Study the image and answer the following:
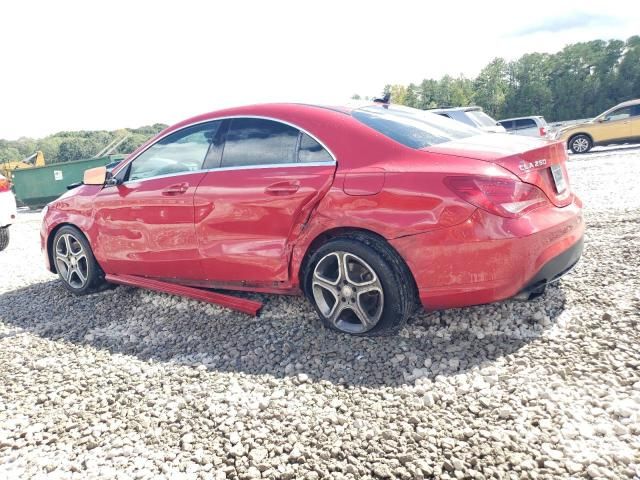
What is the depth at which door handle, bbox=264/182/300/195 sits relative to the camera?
10.8 ft

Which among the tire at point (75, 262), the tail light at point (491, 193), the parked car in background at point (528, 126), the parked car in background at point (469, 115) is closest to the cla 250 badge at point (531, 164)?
the tail light at point (491, 193)

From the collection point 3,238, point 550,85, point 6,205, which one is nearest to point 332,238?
point 6,205

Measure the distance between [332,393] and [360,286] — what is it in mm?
744

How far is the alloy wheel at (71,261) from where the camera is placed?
482 centimetres

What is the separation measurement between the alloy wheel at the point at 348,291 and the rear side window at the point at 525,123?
61.3ft

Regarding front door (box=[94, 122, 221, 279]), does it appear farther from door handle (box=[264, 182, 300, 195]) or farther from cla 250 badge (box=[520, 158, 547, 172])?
cla 250 badge (box=[520, 158, 547, 172])

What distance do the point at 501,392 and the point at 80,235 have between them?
405cm

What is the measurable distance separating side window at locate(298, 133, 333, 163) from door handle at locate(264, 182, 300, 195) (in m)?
0.19

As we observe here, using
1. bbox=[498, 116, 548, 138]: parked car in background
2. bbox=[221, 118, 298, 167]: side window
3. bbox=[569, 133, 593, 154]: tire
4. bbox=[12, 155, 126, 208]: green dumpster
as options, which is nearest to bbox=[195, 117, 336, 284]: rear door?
bbox=[221, 118, 298, 167]: side window

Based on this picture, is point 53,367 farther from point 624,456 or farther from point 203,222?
point 624,456

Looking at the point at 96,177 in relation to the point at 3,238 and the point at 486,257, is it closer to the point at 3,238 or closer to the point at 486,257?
the point at 486,257

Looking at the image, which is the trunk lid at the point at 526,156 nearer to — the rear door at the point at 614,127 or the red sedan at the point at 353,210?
the red sedan at the point at 353,210

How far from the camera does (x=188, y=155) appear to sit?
159 inches

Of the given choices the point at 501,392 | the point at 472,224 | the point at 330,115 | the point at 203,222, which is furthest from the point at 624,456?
the point at 203,222
